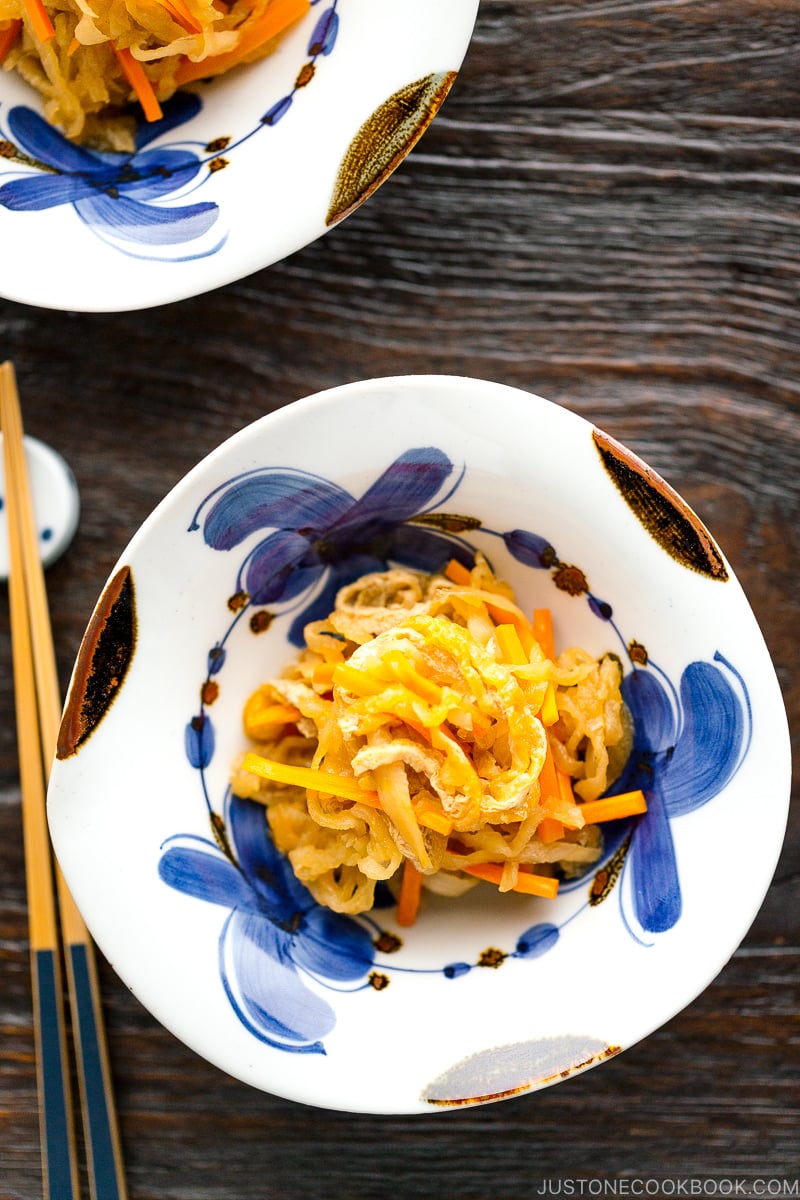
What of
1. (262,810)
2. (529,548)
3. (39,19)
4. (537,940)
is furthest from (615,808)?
(39,19)

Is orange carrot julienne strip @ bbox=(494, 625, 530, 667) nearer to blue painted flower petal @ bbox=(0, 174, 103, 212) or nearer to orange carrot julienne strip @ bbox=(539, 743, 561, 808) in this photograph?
orange carrot julienne strip @ bbox=(539, 743, 561, 808)

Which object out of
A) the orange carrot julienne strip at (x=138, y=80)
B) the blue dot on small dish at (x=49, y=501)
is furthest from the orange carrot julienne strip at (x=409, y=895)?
the orange carrot julienne strip at (x=138, y=80)

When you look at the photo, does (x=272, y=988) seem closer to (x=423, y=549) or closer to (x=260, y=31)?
(x=423, y=549)

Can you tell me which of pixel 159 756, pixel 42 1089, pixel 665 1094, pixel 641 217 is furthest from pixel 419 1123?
pixel 641 217

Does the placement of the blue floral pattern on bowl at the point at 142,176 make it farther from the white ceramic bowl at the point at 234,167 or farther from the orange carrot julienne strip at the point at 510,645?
the orange carrot julienne strip at the point at 510,645

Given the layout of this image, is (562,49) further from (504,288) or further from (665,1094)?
(665,1094)
